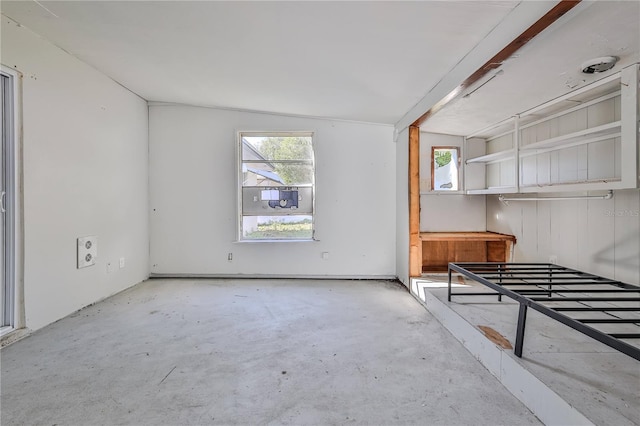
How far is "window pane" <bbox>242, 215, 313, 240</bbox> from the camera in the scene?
4.23 meters

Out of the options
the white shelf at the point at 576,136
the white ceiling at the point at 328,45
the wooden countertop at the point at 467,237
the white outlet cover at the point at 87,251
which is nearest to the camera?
the white ceiling at the point at 328,45

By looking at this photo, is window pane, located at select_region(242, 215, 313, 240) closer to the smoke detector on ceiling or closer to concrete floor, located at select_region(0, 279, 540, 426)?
concrete floor, located at select_region(0, 279, 540, 426)

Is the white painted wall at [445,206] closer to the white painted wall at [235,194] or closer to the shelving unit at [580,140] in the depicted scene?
the shelving unit at [580,140]

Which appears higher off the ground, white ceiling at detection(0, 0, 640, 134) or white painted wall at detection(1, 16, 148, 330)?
white ceiling at detection(0, 0, 640, 134)

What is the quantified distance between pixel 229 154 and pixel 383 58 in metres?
2.65

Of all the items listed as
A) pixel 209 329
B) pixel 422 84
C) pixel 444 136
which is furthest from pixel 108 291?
pixel 444 136

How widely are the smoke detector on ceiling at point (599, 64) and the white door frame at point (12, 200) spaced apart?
4323mm

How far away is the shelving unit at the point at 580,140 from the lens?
1812mm

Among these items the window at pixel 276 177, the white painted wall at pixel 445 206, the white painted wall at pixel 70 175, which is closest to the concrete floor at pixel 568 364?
the white painted wall at pixel 445 206

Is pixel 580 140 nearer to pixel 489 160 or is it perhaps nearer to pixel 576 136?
pixel 576 136

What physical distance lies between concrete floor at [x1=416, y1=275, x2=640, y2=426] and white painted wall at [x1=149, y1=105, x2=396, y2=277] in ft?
6.15

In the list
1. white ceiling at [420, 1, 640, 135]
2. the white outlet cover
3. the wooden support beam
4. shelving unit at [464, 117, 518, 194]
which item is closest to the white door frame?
the white outlet cover

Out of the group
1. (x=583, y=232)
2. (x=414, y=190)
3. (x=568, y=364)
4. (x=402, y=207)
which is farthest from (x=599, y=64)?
(x=402, y=207)

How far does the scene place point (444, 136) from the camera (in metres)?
3.99
